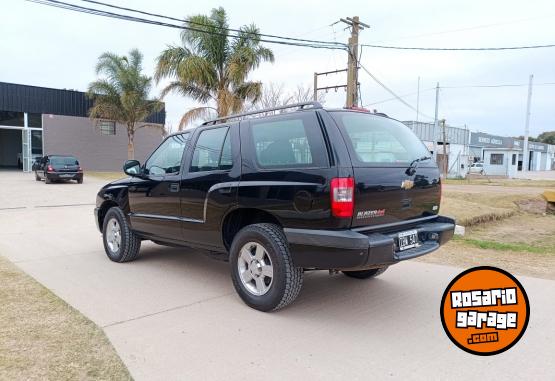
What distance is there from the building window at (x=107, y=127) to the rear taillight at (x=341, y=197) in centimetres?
3160

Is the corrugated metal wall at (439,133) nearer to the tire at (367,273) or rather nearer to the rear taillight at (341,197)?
the tire at (367,273)

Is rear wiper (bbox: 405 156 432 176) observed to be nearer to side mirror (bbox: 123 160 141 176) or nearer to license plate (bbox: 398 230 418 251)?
license plate (bbox: 398 230 418 251)

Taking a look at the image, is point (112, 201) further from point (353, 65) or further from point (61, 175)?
point (61, 175)

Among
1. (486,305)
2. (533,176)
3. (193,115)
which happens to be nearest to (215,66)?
(193,115)

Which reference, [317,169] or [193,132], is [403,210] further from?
[193,132]

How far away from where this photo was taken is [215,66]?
2027 cm

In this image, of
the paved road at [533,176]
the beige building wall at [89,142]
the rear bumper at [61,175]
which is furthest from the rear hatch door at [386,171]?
the paved road at [533,176]

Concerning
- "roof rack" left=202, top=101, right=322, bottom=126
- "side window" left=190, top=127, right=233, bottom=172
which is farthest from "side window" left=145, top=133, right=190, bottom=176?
"roof rack" left=202, top=101, right=322, bottom=126

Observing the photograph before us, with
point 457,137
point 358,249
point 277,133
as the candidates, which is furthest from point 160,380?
point 457,137

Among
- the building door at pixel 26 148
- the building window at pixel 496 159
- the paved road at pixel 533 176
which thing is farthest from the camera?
the building window at pixel 496 159

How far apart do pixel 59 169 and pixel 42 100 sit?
10.8m

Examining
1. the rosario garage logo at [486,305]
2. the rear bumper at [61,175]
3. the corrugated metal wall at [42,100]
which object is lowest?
the rear bumper at [61,175]

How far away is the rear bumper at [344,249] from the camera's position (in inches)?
139

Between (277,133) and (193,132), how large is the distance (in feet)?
4.81
